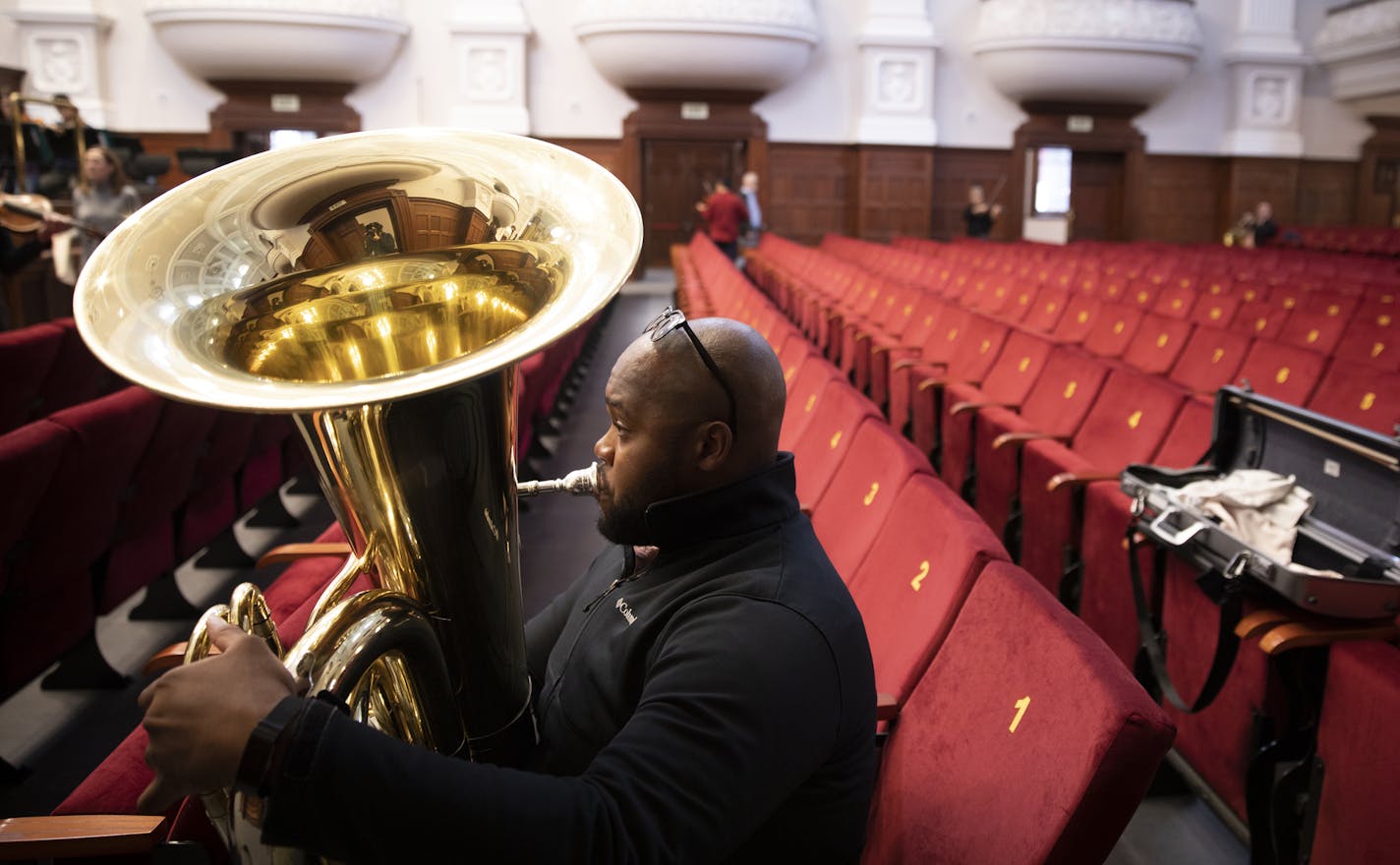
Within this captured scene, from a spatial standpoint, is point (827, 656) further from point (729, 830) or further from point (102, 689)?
point (102, 689)

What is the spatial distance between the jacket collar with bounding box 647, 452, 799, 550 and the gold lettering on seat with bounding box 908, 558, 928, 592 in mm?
446

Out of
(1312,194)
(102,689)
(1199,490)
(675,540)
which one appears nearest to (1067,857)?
(675,540)

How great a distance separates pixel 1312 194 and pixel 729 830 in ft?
49.4

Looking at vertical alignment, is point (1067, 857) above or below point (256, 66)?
below

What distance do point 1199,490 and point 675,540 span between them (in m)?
1.37

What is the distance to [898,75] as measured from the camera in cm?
1194

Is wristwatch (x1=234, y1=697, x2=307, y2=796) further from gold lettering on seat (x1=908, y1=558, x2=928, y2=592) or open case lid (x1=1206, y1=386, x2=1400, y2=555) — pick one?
open case lid (x1=1206, y1=386, x2=1400, y2=555)

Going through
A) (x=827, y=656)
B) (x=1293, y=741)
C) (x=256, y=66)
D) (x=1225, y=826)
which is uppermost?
(x=256, y=66)

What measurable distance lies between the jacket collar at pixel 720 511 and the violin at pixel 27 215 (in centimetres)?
459

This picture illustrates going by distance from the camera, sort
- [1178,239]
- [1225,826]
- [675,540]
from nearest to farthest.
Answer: [675,540] → [1225,826] → [1178,239]

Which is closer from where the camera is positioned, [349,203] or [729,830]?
[729,830]

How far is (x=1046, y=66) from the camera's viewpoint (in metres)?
11.8

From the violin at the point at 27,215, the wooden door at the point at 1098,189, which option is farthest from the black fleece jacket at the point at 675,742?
the wooden door at the point at 1098,189

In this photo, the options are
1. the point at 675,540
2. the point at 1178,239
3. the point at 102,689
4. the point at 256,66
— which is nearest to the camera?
the point at 675,540
